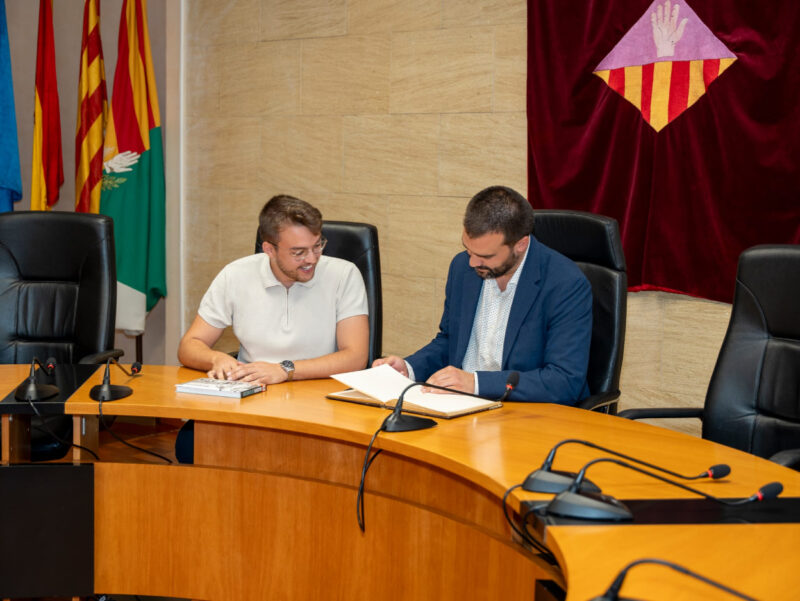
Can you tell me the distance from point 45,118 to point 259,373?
264 centimetres

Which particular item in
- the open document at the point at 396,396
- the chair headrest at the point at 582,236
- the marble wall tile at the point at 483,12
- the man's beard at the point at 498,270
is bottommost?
the open document at the point at 396,396

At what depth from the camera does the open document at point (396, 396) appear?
6.86 feet

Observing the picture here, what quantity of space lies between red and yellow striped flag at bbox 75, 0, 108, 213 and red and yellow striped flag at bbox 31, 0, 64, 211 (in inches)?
4.7

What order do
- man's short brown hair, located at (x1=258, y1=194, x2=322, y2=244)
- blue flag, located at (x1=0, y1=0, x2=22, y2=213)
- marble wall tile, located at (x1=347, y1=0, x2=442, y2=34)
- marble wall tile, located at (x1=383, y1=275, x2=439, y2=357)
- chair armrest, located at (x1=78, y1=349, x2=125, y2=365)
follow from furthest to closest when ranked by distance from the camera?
blue flag, located at (x1=0, y1=0, x2=22, y2=213) → marble wall tile, located at (x1=383, y1=275, x2=439, y2=357) → marble wall tile, located at (x1=347, y1=0, x2=442, y2=34) → chair armrest, located at (x1=78, y1=349, x2=125, y2=365) → man's short brown hair, located at (x1=258, y1=194, x2=322, y2=244)

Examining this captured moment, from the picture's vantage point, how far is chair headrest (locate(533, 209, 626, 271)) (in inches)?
103

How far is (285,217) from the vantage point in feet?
8.41

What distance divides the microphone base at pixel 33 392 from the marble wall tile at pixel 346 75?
2267 millimetres

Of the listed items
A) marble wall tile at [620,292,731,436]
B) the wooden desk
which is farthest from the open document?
marble wall tile at [620,292,731,436]

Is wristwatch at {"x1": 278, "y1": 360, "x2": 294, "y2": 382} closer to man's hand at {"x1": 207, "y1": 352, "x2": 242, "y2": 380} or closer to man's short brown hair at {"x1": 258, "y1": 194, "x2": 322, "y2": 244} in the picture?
man's hand at {"x1": 207, "y1": 352, "x2": 242, "y2": 380}

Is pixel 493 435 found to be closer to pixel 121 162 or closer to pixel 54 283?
pixel 54 283

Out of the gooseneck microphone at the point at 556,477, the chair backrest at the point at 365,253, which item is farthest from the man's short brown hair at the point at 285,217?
the gooseneck microphone at the point at 556,477

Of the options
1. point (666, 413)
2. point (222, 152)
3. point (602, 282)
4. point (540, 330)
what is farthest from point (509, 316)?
point (222, 152)

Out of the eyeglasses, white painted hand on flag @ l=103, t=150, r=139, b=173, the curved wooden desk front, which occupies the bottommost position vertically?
the curved wooden desk front

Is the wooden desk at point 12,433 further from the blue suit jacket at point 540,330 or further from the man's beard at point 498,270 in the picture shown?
the man's beard at point 498,270
